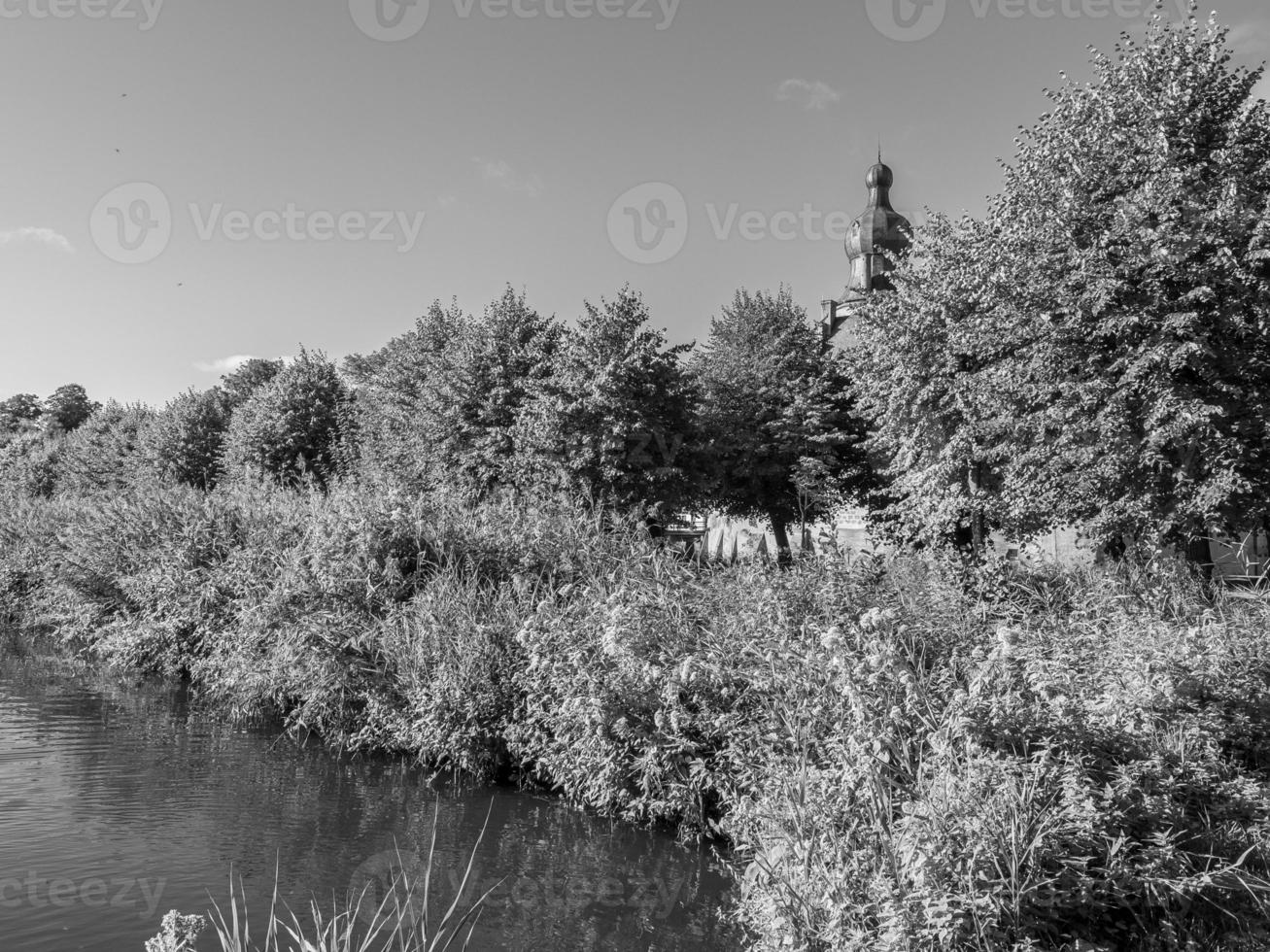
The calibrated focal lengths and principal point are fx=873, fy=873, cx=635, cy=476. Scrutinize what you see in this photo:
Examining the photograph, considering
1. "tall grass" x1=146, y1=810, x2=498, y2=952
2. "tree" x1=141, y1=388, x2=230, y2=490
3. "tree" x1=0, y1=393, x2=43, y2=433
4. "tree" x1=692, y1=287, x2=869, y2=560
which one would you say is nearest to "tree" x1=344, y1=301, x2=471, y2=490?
"tree" x1=692, y1=287, x2=869, y2=560

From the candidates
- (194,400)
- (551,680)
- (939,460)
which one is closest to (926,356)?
(939,460)

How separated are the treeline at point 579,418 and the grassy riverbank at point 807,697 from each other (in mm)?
3726

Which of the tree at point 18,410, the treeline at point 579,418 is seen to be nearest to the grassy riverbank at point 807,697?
the treeline at point 579,418

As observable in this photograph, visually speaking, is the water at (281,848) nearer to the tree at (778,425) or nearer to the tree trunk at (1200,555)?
the tree trunk at (1200,555)

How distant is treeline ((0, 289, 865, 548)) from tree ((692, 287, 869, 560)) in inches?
2.7

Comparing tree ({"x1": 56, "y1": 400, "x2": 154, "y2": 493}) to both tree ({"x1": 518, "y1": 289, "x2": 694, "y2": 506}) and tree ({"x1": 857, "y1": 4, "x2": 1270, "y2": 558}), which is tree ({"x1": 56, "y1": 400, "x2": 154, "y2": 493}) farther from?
tree ({"x1": 857, "y1": 4, "x2": 1270, "y2": 558})

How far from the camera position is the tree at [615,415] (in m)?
23.0

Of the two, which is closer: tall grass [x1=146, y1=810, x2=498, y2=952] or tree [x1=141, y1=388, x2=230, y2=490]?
tall grass [x1=146, y1=810, x2=498, y2=952]

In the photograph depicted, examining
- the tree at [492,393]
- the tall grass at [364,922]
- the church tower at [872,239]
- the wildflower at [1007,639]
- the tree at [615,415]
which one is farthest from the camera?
the church tower at [872,239]

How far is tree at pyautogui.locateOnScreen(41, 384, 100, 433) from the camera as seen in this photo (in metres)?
80.2

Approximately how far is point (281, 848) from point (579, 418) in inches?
651

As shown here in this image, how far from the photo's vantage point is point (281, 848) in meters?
7.49

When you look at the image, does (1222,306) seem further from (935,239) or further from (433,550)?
(433,550)

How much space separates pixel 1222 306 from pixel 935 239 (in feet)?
28.9
